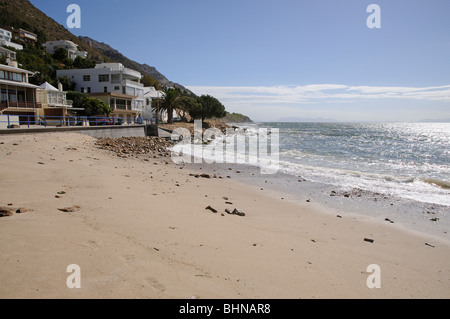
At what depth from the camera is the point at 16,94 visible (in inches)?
1293

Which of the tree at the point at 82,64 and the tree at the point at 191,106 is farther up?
the tree at the point at 82,64

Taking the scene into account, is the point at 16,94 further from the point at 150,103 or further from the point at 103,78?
the point at 150,103

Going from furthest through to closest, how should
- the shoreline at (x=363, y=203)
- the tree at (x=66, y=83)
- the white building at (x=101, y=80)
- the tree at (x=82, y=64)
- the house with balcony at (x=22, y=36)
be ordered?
the house with balcony at (x=22, y=36)
the tree at (x=82, y=64)
the white building at (x=101, y=80)
the tree at (x=66, y=83)
the shoreline at (x=363, y=203)

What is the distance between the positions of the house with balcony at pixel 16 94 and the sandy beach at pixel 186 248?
28485 millimetres

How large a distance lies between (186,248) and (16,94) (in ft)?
Answer: 125

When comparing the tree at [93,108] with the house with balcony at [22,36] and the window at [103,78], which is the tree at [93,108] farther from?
the house with balcony at [22,36]

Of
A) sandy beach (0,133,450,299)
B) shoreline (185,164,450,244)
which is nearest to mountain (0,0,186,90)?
shoreline (185,164,450,244)

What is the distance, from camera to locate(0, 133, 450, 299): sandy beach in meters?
3.50

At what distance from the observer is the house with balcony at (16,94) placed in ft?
101

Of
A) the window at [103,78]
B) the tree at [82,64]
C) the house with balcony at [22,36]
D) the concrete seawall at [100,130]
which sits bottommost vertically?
the concrete seawall at [100,130]

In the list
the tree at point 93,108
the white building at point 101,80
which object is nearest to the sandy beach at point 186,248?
the tree at point 93,108

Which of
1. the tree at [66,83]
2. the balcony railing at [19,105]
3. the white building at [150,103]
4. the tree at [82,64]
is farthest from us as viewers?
the tree at [82,64]

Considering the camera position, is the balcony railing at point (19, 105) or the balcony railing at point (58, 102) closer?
the balcony railing at point (19, 105)
